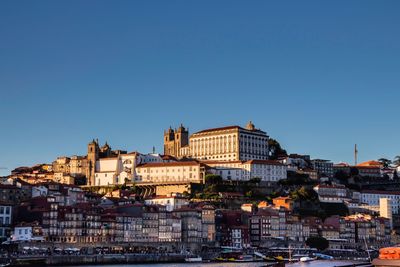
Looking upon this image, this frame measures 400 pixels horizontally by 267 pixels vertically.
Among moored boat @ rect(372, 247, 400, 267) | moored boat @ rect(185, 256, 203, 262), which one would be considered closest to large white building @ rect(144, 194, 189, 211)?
moored boat @ rect(185, 256, 203, 262)

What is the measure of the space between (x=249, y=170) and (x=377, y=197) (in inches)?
765

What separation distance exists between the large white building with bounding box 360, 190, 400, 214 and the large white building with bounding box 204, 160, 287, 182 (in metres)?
12.1

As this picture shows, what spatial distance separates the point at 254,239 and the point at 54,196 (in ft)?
70.5

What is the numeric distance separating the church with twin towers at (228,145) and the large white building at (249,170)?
16.9 feet

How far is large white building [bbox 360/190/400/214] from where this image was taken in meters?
96.2

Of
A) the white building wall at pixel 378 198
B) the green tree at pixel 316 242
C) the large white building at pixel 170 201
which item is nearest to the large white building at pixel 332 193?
the white building wall at pixel 378 198

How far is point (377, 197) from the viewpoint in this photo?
97.4m

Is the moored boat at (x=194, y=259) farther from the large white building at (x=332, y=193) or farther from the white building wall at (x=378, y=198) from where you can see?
the white building wall at (x=378, y=198)

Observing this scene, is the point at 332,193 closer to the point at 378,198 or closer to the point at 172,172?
the point at 378,198

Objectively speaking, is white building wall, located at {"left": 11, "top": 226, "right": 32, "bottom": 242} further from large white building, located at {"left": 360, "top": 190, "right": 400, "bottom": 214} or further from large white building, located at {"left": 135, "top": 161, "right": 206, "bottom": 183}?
large white building, located at {"left": 360, "top": 190, "right": 400, "bottom": 214}

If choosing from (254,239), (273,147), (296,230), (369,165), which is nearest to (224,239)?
(254,239)

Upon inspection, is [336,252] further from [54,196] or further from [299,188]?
[54,196]

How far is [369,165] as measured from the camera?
366 feet

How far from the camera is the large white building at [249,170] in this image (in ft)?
297
